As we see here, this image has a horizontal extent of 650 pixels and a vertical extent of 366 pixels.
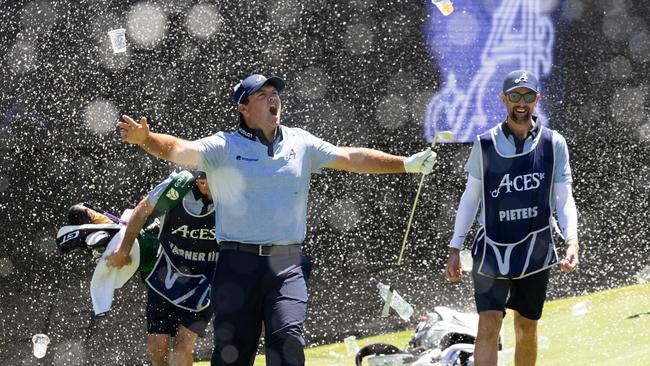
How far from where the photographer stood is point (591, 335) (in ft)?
28.0

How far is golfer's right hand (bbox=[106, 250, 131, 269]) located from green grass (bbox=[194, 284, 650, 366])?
2299 mm

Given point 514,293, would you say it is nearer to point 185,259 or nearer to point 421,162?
point 421,162

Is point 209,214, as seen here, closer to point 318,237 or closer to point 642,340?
point 318,237

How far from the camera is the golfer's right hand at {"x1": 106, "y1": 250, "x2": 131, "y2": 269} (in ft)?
22.1

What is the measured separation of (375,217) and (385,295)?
2.14ft

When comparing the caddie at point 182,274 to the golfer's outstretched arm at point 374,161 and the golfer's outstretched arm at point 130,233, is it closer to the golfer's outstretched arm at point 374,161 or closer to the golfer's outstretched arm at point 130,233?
the golfer's outstretched arm at point 130,233

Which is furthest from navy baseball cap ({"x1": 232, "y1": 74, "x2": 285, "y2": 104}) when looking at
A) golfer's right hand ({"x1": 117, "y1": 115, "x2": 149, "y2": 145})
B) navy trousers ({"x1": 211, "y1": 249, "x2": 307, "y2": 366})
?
navy trousers ({"x1": 211, "y1": 249, "x2": 307, "y2": 366})

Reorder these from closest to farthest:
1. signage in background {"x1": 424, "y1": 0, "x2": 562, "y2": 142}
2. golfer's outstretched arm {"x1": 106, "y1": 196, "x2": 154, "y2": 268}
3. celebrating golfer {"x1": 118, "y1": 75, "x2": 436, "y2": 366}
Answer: celebrating golfer {"x1": 118, "y1": 75, "x2": 436, "y2": 366}, golfer's outstretched arm {"x1": 106, "y1": 196, "x2": 154, "y2": 268}, signage in background {"x1": 424, "y1": 0, "x2": 562, "y2": 142}

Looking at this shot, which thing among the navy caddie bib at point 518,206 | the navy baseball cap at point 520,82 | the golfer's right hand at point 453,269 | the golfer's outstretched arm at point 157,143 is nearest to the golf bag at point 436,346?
the golfer's right hand at point 453,269

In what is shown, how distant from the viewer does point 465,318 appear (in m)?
7.75

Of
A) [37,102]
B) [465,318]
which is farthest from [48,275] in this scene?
[465,318]

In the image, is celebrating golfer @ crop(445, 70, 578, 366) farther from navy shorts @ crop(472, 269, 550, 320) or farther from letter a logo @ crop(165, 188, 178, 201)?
letter a logo @ crop(165, 188, 178, 201)

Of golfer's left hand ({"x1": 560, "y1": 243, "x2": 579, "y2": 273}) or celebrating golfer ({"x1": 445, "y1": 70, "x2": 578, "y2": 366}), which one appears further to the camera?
celebrating golfer ({"x1": 445, "y1": 70, "x2": 578, "y2": 366})

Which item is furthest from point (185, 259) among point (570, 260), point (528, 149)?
point (570, 260)
